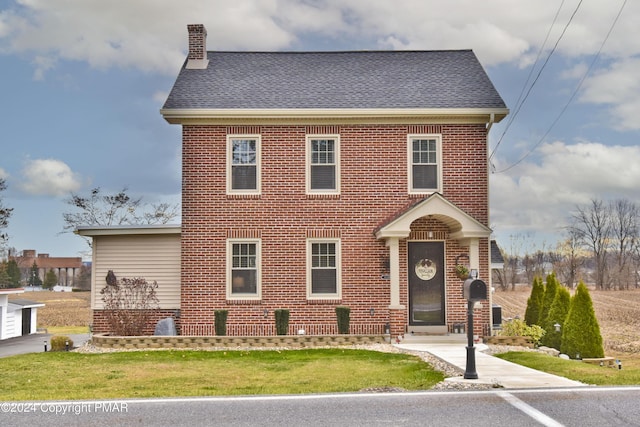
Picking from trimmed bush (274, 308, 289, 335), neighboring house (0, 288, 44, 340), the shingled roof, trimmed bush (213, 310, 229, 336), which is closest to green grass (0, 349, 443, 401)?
trimmed bush (213, 310, 229, 336)

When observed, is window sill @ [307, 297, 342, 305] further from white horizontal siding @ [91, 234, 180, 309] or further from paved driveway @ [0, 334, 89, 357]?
paved driveway @ [0, 334, 89, 357]

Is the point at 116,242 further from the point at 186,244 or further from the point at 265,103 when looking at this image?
the point at 265,103

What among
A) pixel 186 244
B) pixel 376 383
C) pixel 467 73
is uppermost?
pixel 467 73

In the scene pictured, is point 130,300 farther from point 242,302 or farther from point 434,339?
point 434,339

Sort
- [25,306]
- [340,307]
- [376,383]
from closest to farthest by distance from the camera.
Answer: [376,383] → [340,307] → [25,306]

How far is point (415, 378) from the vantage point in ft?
38.8

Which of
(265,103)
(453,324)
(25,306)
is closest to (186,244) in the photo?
(265,103)

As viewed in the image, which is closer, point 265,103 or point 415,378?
point 415,378

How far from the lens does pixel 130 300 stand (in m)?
20.2

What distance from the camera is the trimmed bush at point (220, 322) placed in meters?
19.2

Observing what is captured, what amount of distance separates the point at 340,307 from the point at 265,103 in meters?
6.13

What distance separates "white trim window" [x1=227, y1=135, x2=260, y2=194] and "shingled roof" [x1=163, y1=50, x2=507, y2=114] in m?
0.95

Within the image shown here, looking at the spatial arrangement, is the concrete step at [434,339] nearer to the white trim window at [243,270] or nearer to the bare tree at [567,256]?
the white trim window at [243,270]

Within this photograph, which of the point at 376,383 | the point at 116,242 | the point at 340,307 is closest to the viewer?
the point at 376,383
